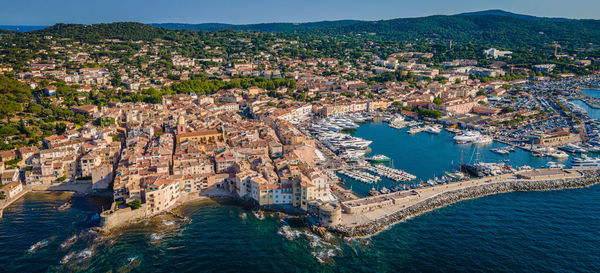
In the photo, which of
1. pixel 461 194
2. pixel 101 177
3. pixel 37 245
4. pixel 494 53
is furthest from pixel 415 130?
pixel 494 53

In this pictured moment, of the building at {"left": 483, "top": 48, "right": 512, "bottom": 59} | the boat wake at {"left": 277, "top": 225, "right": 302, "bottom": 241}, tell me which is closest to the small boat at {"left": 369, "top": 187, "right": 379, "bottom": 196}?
the boat wake at {"left": 277, "top": 225, "right": 302, "bottom": 241}

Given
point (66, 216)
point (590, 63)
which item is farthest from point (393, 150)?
point (590, 63)

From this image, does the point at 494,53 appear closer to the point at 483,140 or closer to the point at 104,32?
the point at 483,140

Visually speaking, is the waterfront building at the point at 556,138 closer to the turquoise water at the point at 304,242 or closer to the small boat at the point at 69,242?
the turquoise water at the point at 304,242

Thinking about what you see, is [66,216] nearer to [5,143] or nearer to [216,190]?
[216,190]

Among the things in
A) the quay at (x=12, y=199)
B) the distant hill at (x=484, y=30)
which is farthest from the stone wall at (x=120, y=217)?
the distant hill at (x=484, y=30)

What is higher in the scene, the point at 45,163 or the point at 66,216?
the point at 45,163
